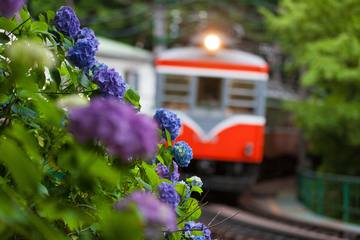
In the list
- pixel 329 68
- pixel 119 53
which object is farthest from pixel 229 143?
pixel 119 53

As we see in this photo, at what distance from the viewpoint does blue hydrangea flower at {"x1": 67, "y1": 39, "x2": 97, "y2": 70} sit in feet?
6.63

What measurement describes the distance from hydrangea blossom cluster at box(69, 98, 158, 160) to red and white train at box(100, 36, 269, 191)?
11.1 metres

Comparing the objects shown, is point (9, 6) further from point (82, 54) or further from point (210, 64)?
point (210, 64)

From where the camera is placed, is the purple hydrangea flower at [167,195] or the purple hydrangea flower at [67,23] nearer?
the purple hydrangea flower at [167,195]

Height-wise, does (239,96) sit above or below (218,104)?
above

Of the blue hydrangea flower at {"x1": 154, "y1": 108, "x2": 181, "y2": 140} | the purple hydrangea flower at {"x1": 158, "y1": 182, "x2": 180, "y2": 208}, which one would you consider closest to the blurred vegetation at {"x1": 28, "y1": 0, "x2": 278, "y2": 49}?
the blue hydrangea flower at {"x1": 154, "y1": 108, "x2": 181, "y2": 140}

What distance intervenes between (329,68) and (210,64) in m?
2.10

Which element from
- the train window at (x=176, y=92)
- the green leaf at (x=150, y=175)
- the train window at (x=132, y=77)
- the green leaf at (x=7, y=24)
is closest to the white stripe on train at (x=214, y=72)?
the train window at (x=176, y=92)

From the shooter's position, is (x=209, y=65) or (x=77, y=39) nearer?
(x=77, y=39)

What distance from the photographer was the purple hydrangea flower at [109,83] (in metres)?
1.95

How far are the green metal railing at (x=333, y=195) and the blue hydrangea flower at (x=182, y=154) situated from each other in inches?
401

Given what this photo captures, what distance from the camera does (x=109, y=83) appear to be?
6.40ft

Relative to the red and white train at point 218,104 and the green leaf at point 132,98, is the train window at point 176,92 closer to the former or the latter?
the red and white train at point 218,104

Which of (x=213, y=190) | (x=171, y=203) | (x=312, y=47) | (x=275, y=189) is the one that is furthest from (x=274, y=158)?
(x=171, y=203)
